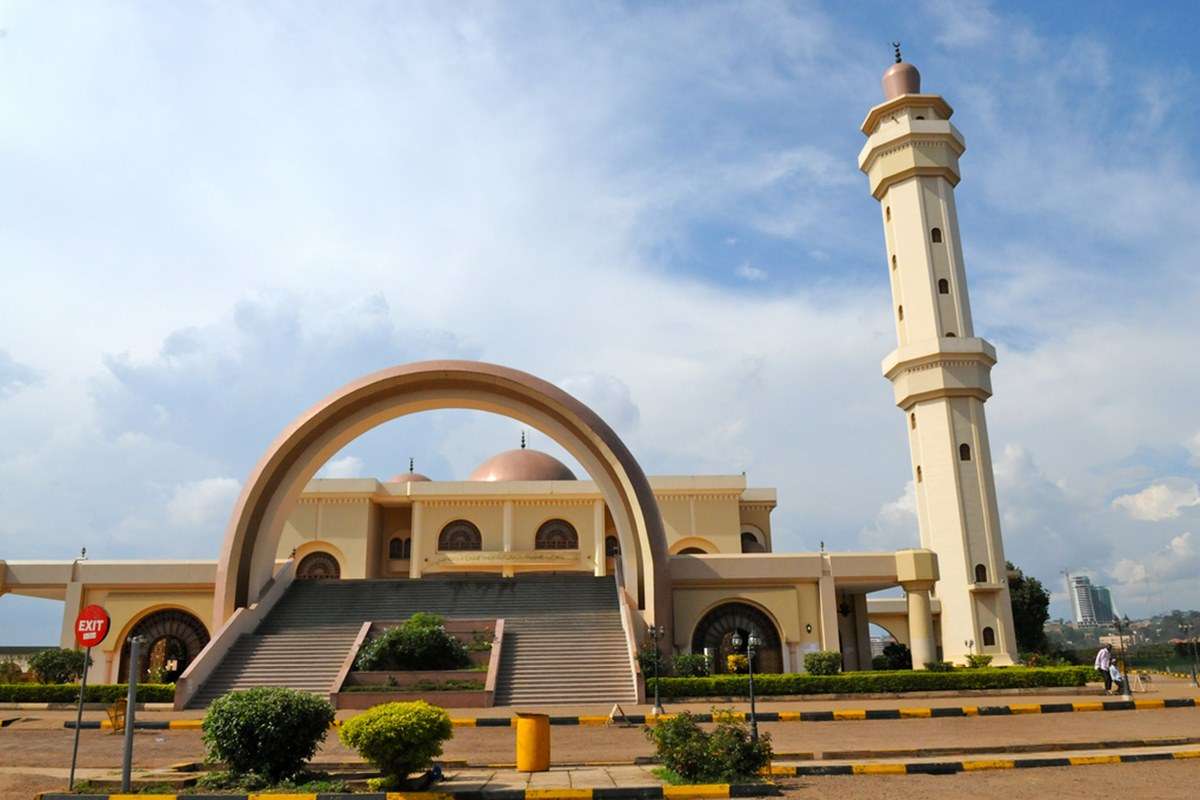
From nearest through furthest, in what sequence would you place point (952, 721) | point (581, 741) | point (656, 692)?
point (581, 741) → point (952, 721) → point (656, 692)

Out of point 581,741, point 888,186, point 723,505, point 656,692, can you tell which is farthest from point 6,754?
point 888,186

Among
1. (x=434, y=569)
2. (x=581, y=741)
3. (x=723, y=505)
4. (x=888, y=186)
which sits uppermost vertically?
(x=888, y=186)

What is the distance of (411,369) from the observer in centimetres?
2864

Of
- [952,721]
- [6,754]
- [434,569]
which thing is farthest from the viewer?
[434,569]

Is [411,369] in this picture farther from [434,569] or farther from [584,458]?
[434,569]

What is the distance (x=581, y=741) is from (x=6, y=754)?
9.56 metres

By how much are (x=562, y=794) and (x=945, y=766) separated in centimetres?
A: 564

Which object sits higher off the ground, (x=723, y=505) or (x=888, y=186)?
(x=888, y=186)

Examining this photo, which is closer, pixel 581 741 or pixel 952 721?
pixel 581 741

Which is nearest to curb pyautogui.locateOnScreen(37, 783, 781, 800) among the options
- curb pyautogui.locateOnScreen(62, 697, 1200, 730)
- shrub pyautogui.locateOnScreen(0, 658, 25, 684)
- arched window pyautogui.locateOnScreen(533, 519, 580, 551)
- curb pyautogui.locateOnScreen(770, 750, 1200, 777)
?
curb pyautogui.locateOnScreen(770, 750, 1200, 777)

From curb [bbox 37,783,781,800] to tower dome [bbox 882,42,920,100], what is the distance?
3068 centimetres

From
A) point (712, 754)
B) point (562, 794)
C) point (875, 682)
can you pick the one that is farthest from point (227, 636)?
point (712, 754)

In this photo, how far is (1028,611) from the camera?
4775 centimetres

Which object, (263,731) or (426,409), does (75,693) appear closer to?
(426,409)
